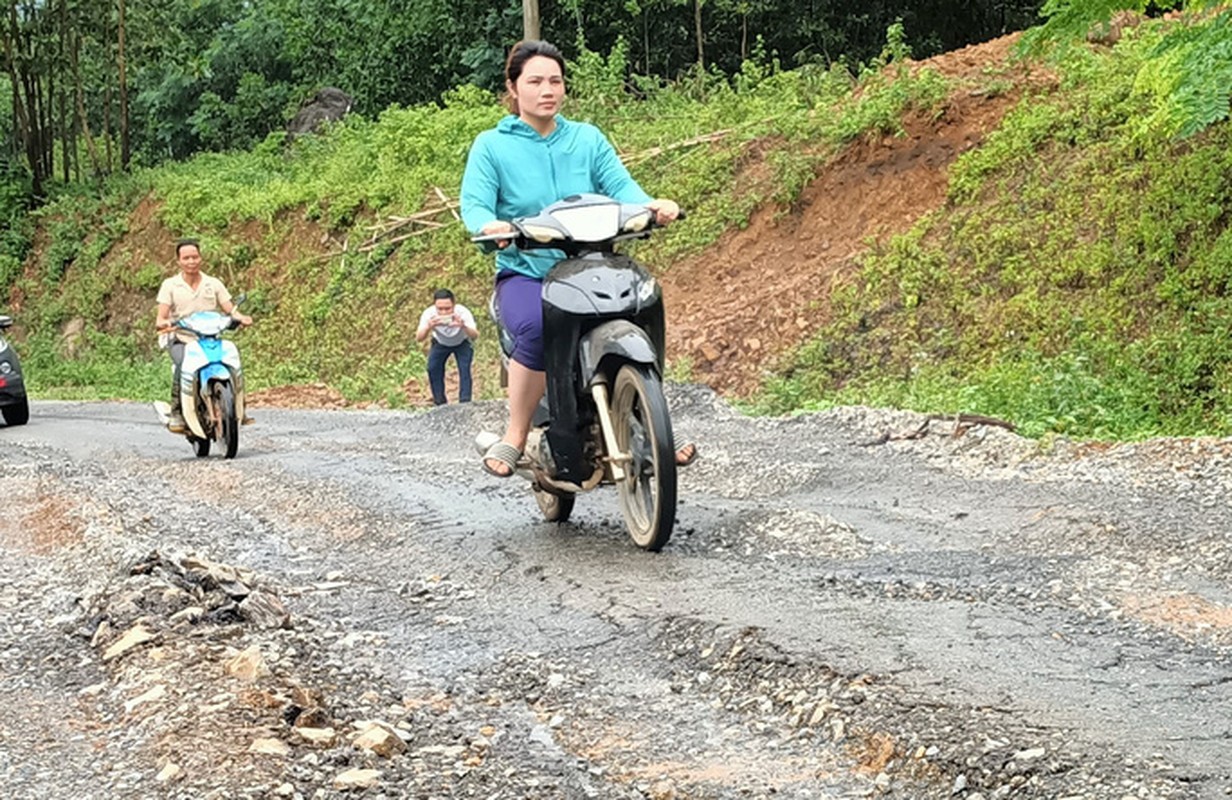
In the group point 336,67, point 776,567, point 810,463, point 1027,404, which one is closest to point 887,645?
point 776,567

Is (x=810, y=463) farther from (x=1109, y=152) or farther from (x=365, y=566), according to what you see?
(x=1109, y=152)

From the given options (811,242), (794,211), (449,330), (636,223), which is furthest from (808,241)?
(636,223)

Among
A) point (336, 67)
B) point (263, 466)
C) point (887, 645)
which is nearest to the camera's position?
point (887, 645)

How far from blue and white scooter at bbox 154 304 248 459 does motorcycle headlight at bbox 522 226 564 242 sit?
248 inches

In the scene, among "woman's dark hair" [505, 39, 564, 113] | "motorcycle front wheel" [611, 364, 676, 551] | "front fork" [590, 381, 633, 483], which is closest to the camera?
"motorcycle front wheel" [611, 364, 676, 551]

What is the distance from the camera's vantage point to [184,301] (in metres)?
12.5

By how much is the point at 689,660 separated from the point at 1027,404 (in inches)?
262

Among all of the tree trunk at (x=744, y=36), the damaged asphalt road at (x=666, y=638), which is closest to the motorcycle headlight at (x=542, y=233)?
the damaged asphalt road at (x=666, y=638)

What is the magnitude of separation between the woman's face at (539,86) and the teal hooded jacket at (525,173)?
118 millimetres

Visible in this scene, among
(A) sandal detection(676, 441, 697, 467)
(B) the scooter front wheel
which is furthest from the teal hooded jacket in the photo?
(B) the scooter front wheel

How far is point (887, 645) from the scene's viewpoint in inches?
185

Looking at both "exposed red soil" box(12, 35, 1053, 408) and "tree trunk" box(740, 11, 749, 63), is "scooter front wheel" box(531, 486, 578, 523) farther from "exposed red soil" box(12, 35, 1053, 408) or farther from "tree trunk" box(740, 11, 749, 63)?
"tree trunk" box(740, 11, 749, 63)

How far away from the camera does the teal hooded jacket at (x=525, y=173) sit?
271 inches

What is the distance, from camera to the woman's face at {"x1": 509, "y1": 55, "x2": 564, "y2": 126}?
22.3ft
